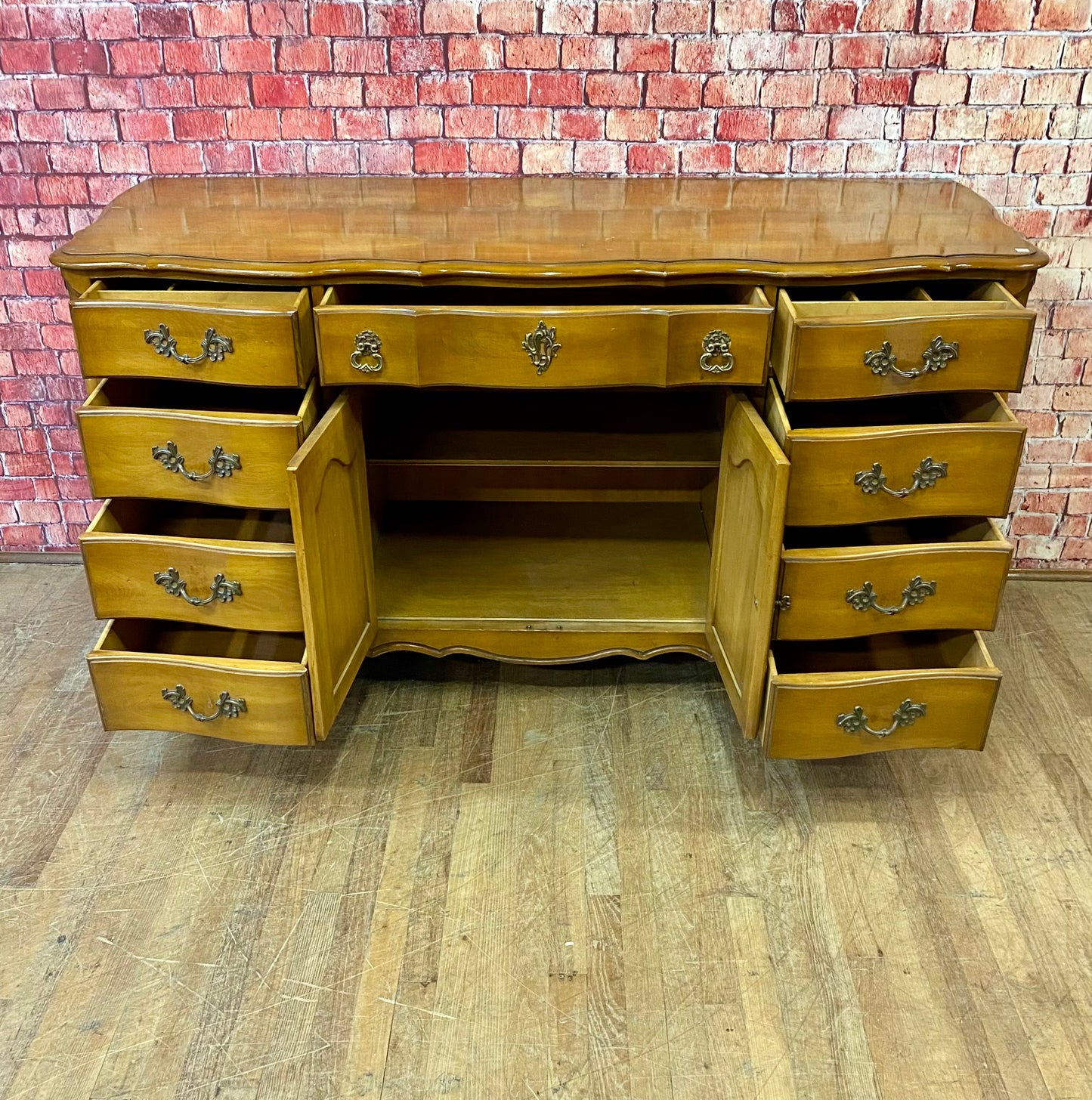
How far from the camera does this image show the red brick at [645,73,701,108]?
2.11 meters

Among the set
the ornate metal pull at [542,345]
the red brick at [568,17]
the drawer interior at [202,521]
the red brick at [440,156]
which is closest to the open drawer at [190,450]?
the drawer interior at [202,521]

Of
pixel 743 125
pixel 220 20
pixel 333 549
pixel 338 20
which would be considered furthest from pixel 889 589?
pixel 220 20

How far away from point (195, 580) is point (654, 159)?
118cm

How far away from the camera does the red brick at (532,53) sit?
2.09m

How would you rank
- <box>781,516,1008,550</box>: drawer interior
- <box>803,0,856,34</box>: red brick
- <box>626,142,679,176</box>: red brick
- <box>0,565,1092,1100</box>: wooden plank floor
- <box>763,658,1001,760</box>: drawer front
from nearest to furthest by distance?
<box>0,565,1092,1100</box>: wooden plank floor, <box>763,658,1001,760</box>: drawer front, <box>781,516,1008,550</box>: drawer interior, <box>803,0,856,34</box>: red brick, <box>626,142,679,176</box>: red brick

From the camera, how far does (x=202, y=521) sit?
6.60ft

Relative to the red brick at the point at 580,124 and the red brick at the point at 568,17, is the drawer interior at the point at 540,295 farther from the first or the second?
the red brick at the point at 568,17

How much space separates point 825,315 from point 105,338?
3.55 ft

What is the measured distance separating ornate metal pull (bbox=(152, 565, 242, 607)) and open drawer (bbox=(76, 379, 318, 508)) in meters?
0.12

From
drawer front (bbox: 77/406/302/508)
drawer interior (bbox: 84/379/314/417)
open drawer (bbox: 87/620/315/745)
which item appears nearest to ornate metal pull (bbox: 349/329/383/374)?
drawer front (bbox: 77/406/302/508)

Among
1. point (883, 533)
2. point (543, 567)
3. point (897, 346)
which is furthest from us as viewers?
point (543, 567)

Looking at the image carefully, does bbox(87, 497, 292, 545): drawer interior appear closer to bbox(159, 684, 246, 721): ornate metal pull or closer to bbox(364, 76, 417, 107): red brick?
bbox(159, 684, 246, 721): ornate metal pull

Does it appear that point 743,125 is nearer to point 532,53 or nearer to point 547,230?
point 532,53

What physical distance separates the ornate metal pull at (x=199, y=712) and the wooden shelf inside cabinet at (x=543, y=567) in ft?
1.14
